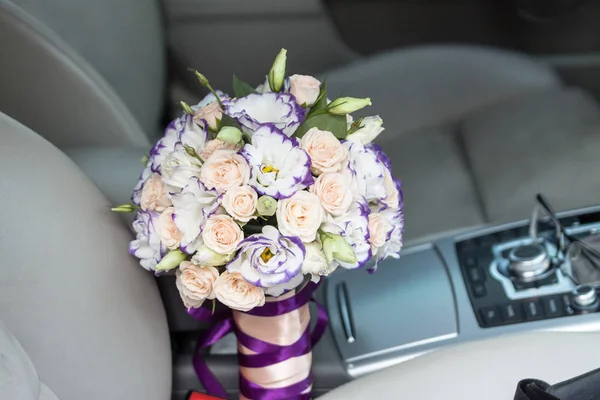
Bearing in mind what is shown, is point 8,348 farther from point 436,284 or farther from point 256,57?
point 256,57

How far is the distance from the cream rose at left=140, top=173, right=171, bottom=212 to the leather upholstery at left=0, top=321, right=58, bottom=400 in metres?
0.24

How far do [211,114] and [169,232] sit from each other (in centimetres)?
15

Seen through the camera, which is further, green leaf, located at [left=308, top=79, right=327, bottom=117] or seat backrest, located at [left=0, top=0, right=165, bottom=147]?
seat backrest, located at [left=0, top=0, right=165, bottom=147]

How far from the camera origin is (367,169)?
34.6 inches

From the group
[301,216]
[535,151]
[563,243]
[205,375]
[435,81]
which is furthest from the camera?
[435,81]

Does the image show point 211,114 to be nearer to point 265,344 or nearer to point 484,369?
point 265,344

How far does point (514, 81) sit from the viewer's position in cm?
171

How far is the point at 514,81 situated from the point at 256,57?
56 centimetres

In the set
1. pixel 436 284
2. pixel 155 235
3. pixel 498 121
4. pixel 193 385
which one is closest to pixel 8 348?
pixel 155 235

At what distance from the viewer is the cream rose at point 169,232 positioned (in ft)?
2.88

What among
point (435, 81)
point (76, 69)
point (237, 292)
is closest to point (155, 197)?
point (237, 292)

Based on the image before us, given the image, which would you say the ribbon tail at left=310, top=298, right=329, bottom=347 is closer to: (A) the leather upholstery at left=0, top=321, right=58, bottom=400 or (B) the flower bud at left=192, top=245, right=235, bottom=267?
(B) the flower bud at left=192, top=245, right=235, bottom=267

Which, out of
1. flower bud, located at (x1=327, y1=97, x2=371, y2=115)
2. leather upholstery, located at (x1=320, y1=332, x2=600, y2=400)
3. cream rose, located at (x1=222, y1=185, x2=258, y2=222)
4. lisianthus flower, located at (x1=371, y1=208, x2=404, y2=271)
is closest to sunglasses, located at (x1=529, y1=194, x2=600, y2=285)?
leather upholstery, located at (x1=320, y1=332, x2=600, y2=400)

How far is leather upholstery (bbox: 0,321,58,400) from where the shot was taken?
0.64 m
